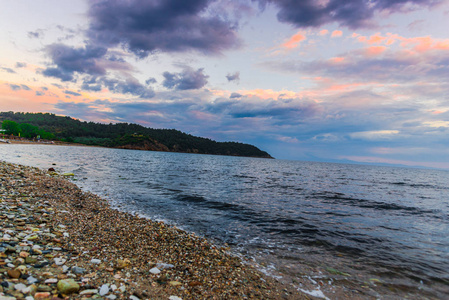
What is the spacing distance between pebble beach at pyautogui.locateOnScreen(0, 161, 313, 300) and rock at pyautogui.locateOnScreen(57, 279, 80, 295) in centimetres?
1

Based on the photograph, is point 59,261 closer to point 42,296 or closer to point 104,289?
point 42,296

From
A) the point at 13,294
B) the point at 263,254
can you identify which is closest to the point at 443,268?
the point at 263,254

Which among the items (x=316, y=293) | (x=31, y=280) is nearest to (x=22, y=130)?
(x=31, y=280)

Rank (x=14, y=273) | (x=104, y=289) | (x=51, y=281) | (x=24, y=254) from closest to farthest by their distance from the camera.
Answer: (x=14, y=273) < (x=51, y=281) < (x=104, y=289) < (x=24, y=254)

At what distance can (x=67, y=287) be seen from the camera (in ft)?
14.4

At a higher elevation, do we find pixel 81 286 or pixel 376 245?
pixel 81 286

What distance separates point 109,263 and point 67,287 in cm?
176

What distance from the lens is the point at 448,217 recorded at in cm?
1833

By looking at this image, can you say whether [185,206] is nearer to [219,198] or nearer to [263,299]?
[219,198]

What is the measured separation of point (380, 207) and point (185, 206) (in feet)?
63.9

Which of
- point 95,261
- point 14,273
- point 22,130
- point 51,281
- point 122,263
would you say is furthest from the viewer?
point 22,130

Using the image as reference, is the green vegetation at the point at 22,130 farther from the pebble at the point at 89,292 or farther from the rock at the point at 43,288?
the pebble at the point at 89,292

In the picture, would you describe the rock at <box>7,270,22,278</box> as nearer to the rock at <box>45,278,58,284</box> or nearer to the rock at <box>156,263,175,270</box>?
the rock at <box>45,278,58,284</box>

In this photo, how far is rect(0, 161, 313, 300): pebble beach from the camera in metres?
4.64
